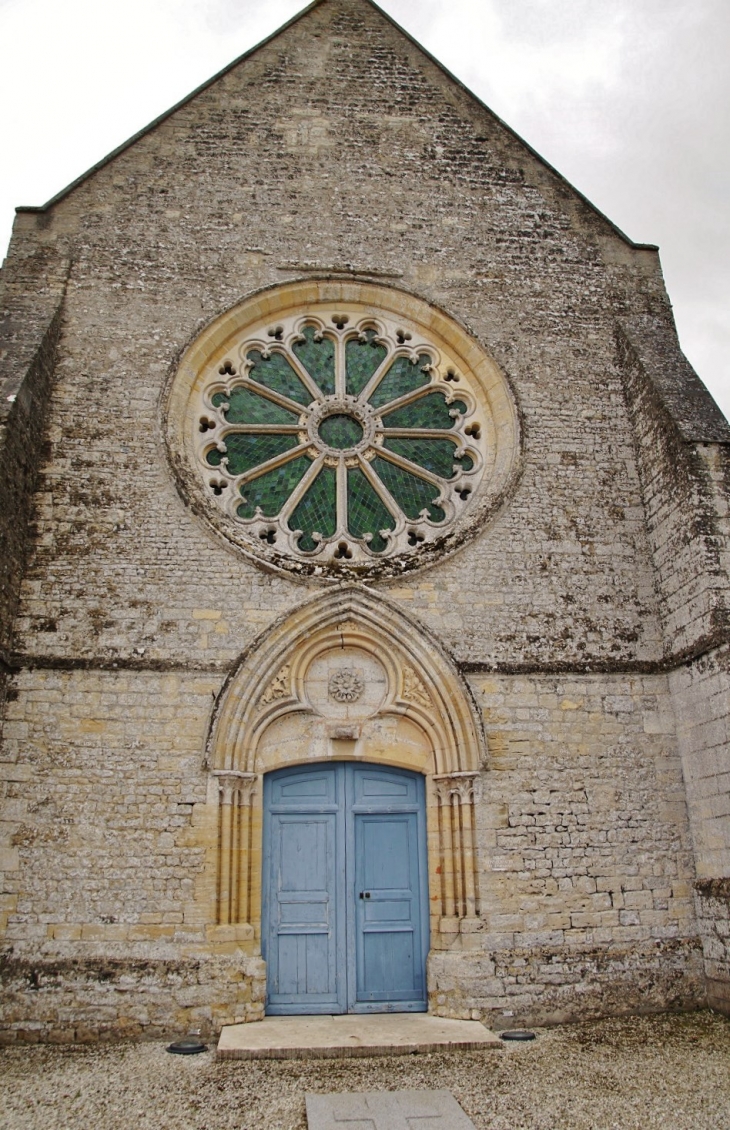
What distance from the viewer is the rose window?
7.35 metres

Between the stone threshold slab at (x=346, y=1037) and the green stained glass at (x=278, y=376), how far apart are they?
198 inches

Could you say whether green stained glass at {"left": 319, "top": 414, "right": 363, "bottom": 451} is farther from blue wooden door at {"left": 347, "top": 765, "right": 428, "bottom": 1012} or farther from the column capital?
the column capital

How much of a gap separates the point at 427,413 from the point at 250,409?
5.37ft

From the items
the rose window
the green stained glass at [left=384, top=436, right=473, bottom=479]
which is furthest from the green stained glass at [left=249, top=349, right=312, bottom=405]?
the green stained glass at [left=384, top=436, right=473, bottom=479]

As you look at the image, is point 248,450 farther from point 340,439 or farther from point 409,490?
point 409,490

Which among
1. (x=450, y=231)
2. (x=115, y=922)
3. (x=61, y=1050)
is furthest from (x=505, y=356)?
(x=61, y=1050)

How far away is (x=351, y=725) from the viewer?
21.8ft

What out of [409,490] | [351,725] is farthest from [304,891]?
[409,490]

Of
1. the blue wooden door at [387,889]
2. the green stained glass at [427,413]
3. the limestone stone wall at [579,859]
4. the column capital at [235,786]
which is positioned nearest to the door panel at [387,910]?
the blue wooden door at [387,889]

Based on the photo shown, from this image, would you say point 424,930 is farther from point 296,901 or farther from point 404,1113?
point 404,1113

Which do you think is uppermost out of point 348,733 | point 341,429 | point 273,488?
point 341,429

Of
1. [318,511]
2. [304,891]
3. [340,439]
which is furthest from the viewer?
[340,439]

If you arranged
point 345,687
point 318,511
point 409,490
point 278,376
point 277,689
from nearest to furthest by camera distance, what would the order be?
point 277,689
point 345,687
point 318,511
point 409,490
point 278,376

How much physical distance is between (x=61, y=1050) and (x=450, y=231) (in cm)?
750
